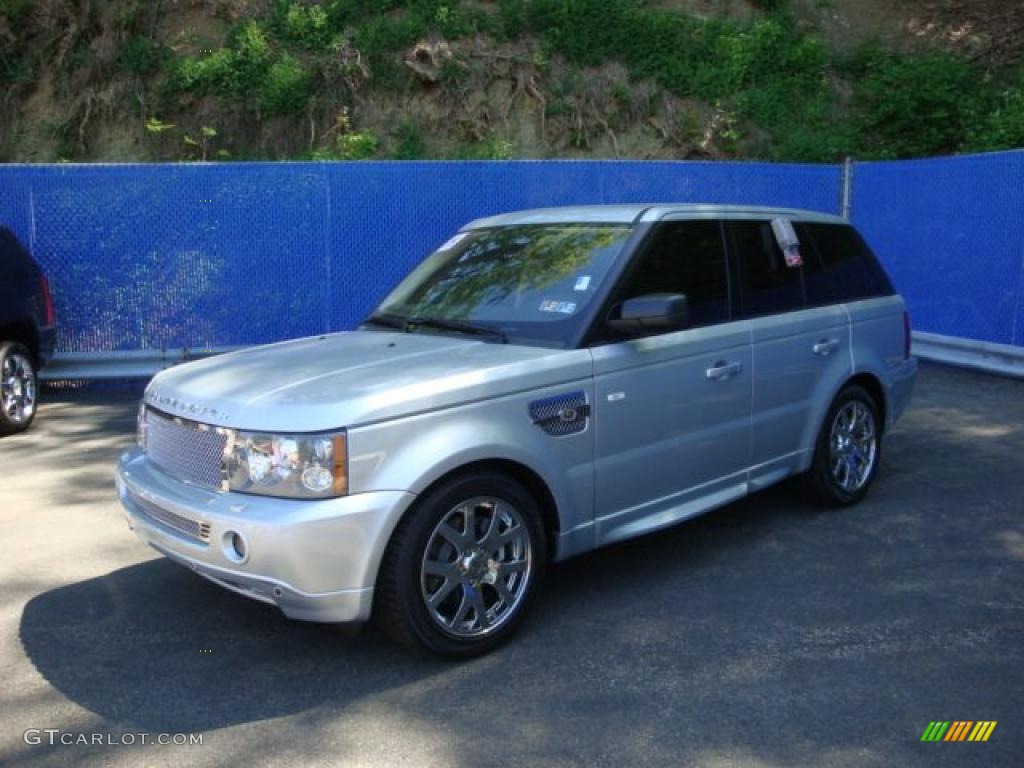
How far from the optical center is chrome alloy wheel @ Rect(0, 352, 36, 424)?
8289 millimetres

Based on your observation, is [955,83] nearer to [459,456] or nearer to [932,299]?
[932,299]

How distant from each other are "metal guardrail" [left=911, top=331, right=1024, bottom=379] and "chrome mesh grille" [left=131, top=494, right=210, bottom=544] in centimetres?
842

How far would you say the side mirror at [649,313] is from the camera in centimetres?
457

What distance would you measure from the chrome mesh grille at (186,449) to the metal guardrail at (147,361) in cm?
558

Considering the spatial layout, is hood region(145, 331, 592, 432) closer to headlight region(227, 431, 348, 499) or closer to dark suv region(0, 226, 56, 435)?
headlight region(227, 431, 348, 499)

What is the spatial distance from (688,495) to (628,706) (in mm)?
1530

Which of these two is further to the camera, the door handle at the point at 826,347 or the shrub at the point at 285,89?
Result: the shrub at the point at 285,89

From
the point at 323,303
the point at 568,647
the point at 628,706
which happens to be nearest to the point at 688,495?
the point at 568,647

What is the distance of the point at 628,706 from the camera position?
3.74 metres

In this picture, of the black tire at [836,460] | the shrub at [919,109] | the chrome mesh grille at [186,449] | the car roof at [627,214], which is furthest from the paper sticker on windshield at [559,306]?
the shrub at [919,109]

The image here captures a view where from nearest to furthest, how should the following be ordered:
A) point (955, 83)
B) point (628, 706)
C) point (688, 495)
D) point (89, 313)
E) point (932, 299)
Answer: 1. point (628, 706)
2. point (688, 495)
3. point (89, 313)
4. point (932, 299)
5. point (955, 83)

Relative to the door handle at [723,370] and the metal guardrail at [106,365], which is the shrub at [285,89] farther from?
the door handle at [723,370]

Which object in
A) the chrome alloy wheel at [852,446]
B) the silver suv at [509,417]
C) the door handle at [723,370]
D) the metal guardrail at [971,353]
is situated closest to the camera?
the silver suv at [509,417]

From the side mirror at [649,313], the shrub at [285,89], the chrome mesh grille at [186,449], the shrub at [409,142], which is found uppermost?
the shrub at [285,89]
